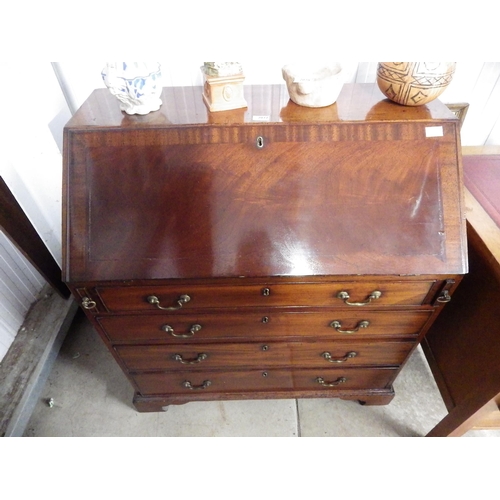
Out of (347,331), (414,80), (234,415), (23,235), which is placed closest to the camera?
(414,80)

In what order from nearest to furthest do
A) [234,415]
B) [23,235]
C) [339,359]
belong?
[339,359] < [23,235] < [234,415]

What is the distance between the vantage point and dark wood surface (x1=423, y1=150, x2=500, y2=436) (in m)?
0.93

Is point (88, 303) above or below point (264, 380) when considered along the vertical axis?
above

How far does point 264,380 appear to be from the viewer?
48.7 inches

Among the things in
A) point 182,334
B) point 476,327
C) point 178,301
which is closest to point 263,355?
point 182,334

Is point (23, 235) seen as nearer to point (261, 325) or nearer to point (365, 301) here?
point (261, 325)

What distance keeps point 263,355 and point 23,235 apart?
37.7 inches

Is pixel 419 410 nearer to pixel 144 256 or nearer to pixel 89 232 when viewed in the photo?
pixel 144 256

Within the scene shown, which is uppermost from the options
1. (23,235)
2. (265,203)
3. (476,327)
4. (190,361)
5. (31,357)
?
(265,203)

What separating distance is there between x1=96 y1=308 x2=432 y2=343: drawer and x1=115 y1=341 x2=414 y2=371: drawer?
0.17ft

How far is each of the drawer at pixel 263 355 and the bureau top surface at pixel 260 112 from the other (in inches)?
25.9

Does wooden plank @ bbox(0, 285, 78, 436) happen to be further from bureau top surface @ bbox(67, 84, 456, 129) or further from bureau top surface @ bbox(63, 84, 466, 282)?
bureau top surface @ bbox(67, 84, 456, 129)

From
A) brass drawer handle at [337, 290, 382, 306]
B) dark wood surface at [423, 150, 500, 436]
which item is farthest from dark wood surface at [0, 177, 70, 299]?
dark wood surface at [423, 150, 500, 436]

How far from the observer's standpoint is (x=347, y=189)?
0.82m
